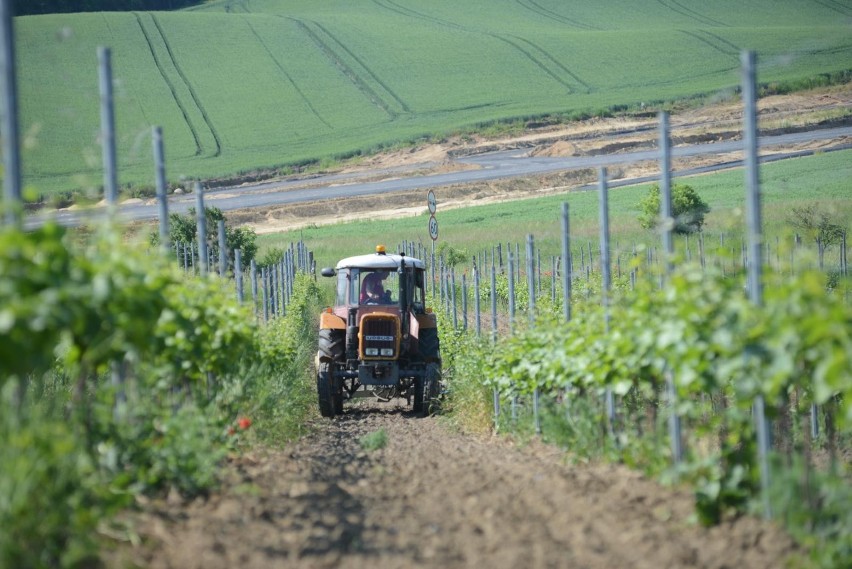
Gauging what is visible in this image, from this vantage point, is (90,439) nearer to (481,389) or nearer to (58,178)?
(481,389)

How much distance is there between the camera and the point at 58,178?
54.8 metres

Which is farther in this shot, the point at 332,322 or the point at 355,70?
the point at 355,70

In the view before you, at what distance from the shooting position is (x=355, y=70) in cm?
7281

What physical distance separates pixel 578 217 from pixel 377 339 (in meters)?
30.9

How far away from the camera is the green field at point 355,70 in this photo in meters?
61.9

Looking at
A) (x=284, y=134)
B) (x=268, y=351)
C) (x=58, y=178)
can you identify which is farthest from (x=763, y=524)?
(x=284, y=134)

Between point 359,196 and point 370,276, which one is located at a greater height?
point 359,196

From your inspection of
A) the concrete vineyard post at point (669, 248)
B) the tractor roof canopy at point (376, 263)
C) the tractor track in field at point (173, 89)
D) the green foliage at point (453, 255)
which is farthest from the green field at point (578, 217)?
the concrete vineyard post at point (669, 248)

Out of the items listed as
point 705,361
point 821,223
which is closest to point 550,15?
point 821,223

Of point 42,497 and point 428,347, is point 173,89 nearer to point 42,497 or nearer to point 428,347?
point 428,347

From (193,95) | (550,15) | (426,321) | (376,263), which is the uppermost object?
(550,15)

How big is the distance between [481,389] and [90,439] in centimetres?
684

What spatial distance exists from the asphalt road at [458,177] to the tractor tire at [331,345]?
37022mm

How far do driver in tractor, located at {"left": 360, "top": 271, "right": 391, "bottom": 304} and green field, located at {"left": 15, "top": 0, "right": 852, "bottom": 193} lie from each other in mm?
39918
